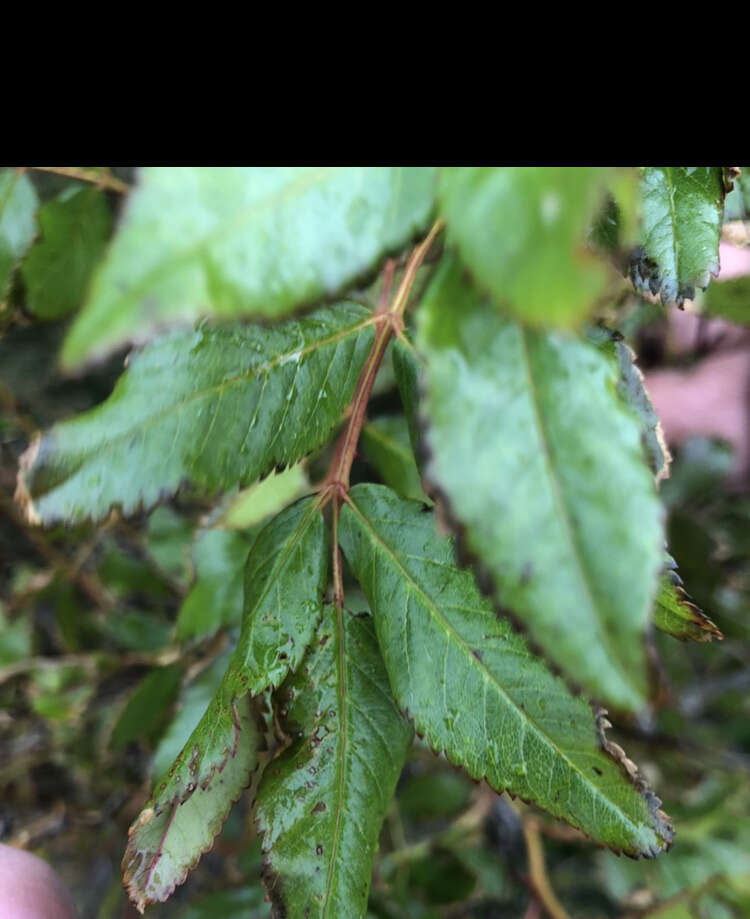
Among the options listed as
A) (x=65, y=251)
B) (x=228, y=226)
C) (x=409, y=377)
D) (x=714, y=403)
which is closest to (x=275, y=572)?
(x=409, y=377)

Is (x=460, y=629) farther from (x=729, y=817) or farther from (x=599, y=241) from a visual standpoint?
(x=729, y=817)

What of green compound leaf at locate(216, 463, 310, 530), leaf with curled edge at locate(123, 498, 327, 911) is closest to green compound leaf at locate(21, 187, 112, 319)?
green compound leaf at locate(216, 463, 310, 530)

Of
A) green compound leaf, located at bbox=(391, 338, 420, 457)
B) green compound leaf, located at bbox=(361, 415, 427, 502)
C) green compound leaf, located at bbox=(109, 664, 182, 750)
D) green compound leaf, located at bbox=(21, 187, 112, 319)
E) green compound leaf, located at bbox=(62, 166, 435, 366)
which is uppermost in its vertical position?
green compound leaf, located at bbox=(21, 187, 112, 319)

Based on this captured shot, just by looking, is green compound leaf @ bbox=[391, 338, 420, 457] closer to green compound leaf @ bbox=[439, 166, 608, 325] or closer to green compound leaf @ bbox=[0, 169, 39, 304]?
green compound leaf @ bbox=[439, 166, 608, 325]

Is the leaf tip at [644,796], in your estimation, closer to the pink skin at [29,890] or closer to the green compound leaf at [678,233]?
the green compound leaf at [678,233]

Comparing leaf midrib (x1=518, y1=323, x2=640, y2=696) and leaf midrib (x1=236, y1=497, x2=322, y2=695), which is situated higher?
leaf midrib (x1=518, y1=323, x2=640, y2=696)
